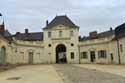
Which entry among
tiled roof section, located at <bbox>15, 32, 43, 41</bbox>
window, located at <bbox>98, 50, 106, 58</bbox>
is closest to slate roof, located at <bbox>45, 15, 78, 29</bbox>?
tiled roof section, located at <bbox>15, 32, 43, 41</bbox>

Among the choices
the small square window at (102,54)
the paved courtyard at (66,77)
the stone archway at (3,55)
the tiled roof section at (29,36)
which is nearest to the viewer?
the paved courtyard at (66,77)

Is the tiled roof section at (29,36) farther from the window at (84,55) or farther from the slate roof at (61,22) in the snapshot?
the window at (84,55)

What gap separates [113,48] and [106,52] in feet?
12.8

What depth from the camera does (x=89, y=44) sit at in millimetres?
48969

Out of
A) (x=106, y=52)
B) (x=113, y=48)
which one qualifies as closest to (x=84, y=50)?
(x=106, y=52)

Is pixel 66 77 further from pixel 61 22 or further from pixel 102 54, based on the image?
pixel 61 22

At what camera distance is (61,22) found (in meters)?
53.6

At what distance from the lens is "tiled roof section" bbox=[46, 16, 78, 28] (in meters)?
53.2

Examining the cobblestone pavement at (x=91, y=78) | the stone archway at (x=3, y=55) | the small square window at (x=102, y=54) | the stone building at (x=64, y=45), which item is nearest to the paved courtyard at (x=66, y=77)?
the cobblestone pavement at (x=91, y=78)

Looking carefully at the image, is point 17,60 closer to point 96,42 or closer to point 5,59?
point 5,59

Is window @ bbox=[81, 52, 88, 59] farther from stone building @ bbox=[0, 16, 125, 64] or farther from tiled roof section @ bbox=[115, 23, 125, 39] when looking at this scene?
tiled roof section @ bbox=[115, 23, 125, 39]

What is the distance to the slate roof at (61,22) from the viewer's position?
53.1 meters

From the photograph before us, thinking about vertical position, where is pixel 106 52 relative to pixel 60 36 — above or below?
below

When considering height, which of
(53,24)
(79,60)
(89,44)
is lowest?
(79,60)
